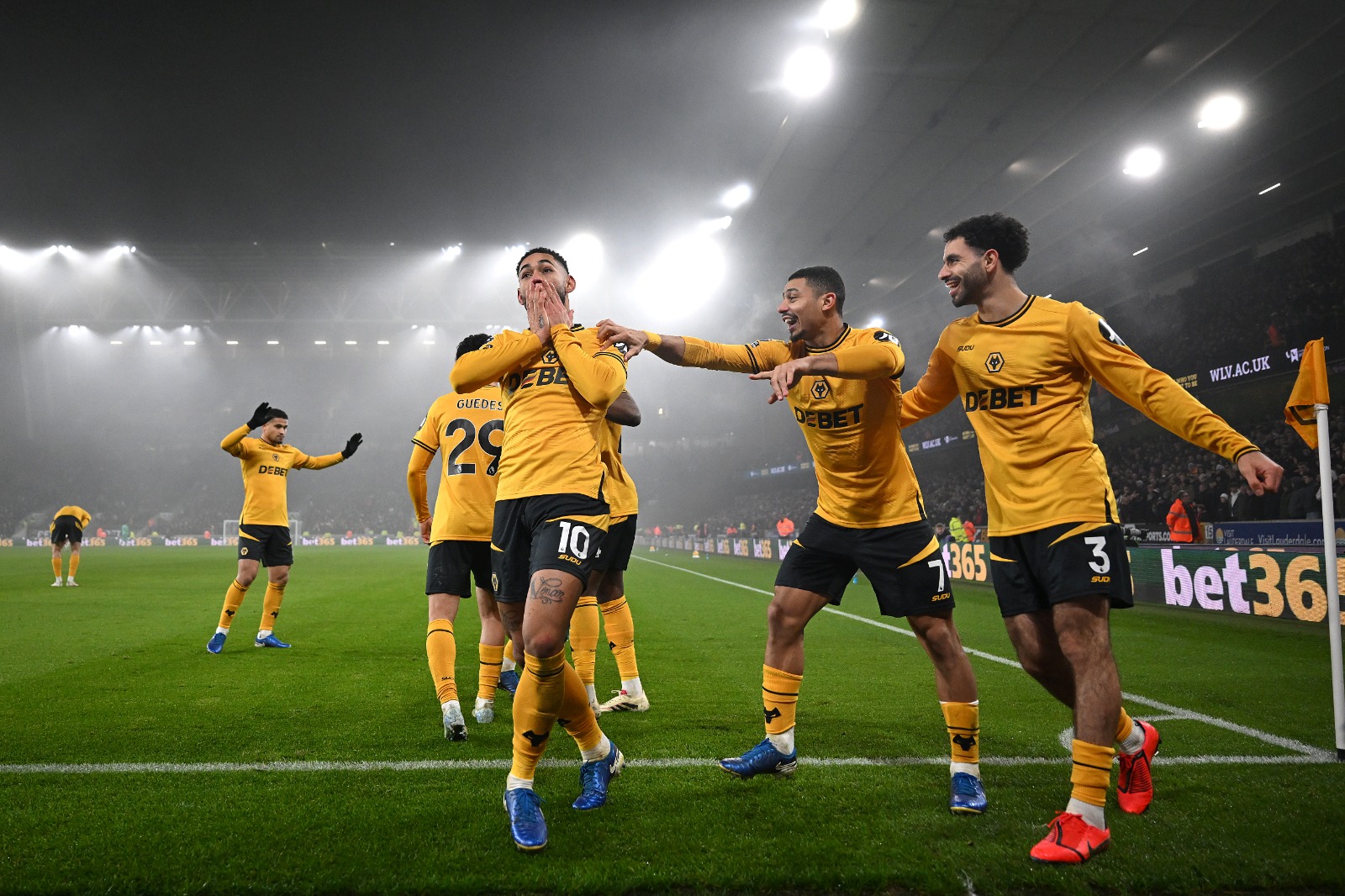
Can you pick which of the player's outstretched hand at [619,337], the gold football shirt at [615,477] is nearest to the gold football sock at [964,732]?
the player's outstretched hand at [619,337]

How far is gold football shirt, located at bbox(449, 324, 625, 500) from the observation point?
10.1ft

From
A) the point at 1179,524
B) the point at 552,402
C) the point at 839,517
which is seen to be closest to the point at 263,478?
the point at 552,402

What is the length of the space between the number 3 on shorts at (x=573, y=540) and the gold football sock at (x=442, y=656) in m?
1.85

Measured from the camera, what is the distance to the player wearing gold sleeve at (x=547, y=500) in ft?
9.42

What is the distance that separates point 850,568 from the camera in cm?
366

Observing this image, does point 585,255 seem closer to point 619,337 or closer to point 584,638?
point 584,638

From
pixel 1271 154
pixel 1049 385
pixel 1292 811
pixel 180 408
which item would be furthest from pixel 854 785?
pixel 180 408

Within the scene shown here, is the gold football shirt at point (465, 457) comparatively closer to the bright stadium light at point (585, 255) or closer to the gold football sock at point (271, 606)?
the gold football sock at point (271, 606)

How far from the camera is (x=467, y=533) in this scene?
472cm

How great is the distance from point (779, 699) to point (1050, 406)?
1.71 meters

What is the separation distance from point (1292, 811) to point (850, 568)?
6.12ft

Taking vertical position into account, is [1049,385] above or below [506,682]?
above

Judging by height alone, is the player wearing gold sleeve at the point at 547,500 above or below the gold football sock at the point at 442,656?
above

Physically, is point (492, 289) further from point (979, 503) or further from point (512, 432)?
point (512, 432)
